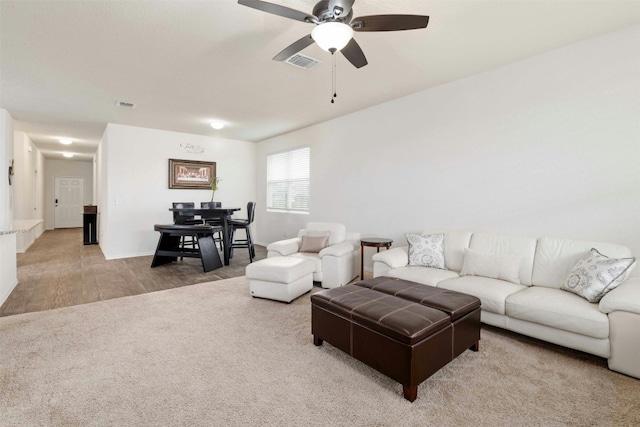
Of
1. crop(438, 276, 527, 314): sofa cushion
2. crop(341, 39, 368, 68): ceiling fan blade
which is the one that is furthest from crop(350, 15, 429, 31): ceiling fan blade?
crop(438, 276, 527, 314): sofa cushion

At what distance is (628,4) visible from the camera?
2.29 meters

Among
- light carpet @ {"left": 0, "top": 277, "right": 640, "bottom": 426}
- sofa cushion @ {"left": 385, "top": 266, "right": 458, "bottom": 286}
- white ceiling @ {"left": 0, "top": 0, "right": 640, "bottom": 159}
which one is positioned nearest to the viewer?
light carpet @ {"left": 0, "top": 277, "right": 640, "bottom": 426}

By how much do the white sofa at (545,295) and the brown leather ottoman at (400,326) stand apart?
1.32 feet

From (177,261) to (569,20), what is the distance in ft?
20.4

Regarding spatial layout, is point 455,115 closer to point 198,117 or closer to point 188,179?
point 198,117

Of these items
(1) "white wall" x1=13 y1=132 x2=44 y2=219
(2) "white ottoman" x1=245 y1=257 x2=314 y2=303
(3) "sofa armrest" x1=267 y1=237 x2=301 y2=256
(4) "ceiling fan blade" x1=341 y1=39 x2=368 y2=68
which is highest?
(4) "ceiling fan blade" x1=341 y1=39 x2=368 y2=68

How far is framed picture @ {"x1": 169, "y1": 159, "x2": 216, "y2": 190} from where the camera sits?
6.49 m

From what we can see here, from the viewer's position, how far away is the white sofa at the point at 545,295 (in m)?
2.04

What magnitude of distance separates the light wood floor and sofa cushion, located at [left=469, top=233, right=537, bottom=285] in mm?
3385

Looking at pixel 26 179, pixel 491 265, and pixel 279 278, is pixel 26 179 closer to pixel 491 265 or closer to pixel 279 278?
pixel 279 278

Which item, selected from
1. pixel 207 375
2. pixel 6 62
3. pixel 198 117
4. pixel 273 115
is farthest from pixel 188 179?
pixel 207 375

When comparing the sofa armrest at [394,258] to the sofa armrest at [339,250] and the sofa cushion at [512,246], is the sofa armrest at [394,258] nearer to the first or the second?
the sofa armrest at [339,250]

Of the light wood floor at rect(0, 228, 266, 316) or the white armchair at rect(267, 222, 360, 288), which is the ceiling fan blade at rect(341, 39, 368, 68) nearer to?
the white armchair at rect(267, 222, 360, 288)

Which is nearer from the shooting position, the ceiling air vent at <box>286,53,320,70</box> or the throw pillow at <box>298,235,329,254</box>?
the ceiling air vent at <box>286,53,320,70</box>
